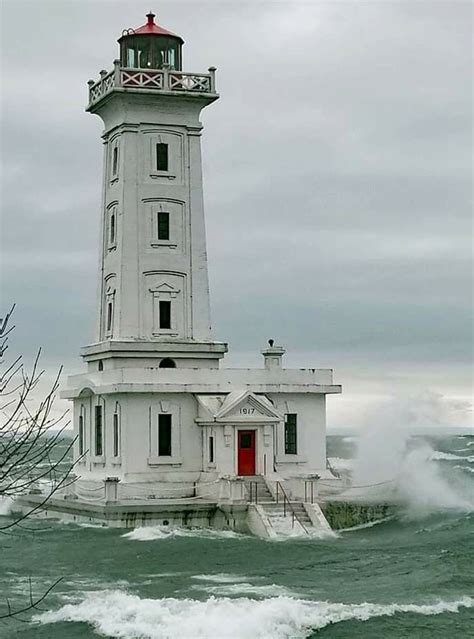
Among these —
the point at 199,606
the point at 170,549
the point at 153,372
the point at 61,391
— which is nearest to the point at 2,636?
the point at 199,606

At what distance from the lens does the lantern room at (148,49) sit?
36.4 meters

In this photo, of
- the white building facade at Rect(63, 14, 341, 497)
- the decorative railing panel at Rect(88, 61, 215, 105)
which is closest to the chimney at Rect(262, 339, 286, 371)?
the white building facade at Rect(63, 14, 341, 497)

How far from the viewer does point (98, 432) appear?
3597 cm

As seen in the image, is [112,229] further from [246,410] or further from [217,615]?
[217,615]

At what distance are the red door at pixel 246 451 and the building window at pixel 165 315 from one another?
3774mm

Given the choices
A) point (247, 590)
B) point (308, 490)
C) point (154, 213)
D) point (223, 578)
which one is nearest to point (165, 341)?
point (154, 213)

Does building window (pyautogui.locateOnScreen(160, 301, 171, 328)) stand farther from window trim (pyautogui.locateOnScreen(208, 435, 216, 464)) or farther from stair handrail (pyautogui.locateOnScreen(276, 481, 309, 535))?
stair handrail (pyautogui.locateOnScreen(276, 481, 309, 535))

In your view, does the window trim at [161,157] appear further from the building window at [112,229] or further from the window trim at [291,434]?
the window trim at [291,434]

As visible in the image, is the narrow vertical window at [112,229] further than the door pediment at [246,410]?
Yes

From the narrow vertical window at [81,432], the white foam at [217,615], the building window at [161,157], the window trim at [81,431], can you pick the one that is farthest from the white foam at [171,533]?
the building window at [161,157]

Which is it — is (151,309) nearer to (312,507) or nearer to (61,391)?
(61,391)

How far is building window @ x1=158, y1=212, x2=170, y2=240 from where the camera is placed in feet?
118

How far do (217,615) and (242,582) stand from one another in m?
3.81

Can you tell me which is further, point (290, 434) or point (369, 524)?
point (290, 434)
